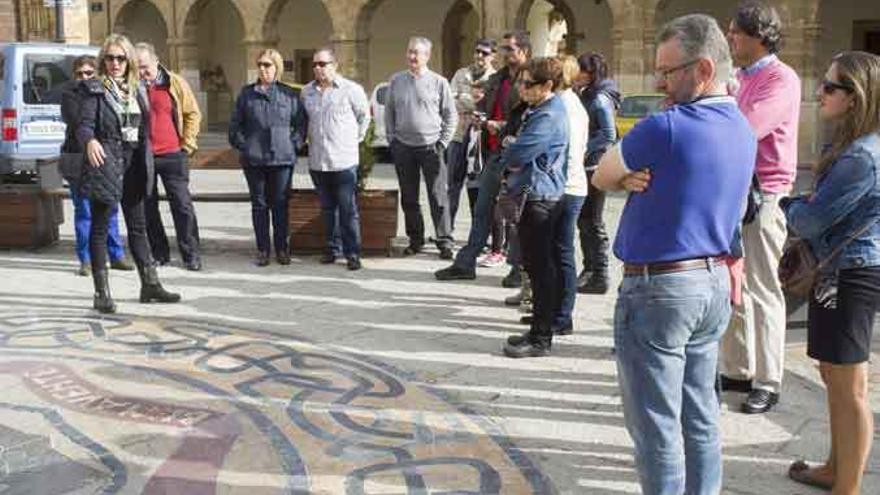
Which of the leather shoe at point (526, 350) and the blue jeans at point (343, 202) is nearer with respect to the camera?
the leather shoe at point (526, 350)

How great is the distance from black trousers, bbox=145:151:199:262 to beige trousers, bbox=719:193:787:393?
489cm

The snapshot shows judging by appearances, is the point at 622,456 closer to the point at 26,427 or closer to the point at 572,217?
the point at 572,217

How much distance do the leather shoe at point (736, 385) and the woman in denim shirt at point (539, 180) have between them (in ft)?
3.34

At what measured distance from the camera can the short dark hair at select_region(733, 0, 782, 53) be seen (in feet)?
14.3

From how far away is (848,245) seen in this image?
3.45m

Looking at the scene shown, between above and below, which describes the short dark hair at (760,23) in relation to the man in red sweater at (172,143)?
above

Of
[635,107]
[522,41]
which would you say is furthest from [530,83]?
[635,107]

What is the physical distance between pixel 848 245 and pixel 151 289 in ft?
15.7

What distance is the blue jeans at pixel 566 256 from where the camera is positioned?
18.8 feet

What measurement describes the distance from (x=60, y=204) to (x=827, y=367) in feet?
25.7

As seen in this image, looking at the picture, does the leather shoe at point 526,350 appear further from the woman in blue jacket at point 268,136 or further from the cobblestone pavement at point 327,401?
the woman in blue jacket at point 268,136

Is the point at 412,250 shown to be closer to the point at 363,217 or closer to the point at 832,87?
the point at 363,217

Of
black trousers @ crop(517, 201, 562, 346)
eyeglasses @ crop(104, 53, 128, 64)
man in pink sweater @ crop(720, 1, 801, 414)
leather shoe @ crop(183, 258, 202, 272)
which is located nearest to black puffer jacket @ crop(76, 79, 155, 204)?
eyeglasses @ crop(104, 53, 128, 64)

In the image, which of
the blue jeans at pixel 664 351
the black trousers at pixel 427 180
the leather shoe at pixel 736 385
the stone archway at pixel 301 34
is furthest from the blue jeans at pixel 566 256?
the stone archway at pixel 301 34
